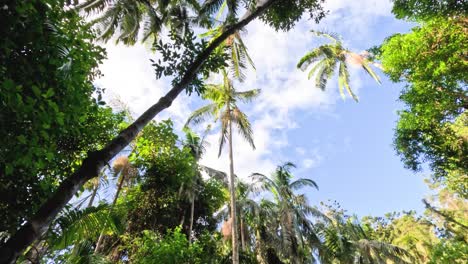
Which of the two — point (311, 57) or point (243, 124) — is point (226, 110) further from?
point (311, 57)

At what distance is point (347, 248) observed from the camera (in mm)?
17609

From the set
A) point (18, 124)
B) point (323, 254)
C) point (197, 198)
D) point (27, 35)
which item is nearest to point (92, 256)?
point (18, 124)

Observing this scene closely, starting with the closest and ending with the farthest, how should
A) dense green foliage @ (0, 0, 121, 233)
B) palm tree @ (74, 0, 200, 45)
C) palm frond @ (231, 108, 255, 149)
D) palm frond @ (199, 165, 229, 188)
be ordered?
dense green foliage @ (0, 0, 121, 233), palm tree @ (74, 0, 200, 45), palm frond @ (231, 108, 255, 149), palm frond @ (199, 165, 229, 188)

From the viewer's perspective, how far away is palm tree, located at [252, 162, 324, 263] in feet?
48.3

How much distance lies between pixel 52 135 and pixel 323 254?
1627cm

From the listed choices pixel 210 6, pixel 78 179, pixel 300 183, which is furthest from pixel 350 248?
pixel 78 179

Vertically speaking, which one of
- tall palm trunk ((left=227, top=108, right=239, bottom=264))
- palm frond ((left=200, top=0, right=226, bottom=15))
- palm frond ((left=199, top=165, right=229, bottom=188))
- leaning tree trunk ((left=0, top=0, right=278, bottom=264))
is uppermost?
palm frond ((left=199, top=165, right=229, bottom=188))

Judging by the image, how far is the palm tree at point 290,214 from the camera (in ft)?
48.3

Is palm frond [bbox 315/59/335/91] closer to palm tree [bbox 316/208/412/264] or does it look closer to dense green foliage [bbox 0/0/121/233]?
palm tree [bbox 316/208/412/264]

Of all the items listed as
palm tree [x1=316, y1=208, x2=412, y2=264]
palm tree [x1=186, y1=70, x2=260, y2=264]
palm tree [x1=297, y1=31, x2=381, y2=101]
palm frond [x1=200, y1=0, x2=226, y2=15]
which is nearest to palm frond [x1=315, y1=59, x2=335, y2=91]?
palm tree [x1=297, y1=31, x2=381, y2=101]

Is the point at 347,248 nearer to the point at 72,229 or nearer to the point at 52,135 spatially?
the point at 72,229

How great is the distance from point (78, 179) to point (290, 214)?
1424 centimetres

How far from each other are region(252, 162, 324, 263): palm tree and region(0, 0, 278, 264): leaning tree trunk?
12.4 meters

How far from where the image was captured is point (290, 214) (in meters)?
15.8
